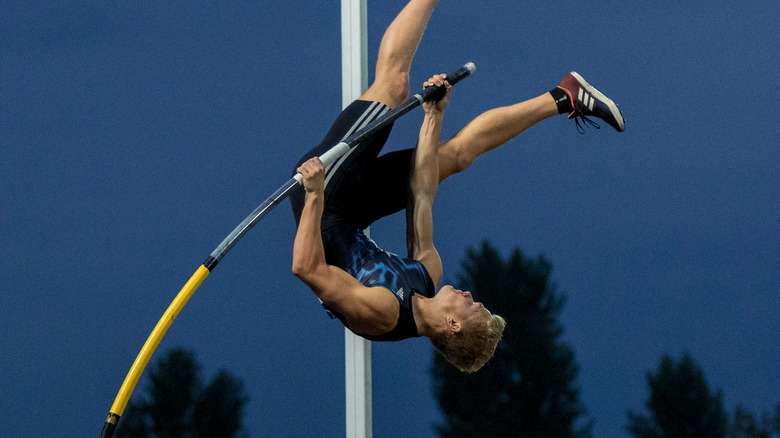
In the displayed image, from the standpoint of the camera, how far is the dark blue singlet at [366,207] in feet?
8.89

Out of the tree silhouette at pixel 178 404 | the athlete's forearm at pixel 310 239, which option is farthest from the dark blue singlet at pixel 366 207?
the tree silhouette at pixel 178 404

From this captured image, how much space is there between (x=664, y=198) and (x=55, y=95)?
295 cm

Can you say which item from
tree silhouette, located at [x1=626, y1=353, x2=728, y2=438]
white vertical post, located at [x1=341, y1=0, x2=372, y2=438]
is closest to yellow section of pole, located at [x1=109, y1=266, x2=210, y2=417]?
white vertical post, located at [x1=341, y1=0, x2=372, y2=438]

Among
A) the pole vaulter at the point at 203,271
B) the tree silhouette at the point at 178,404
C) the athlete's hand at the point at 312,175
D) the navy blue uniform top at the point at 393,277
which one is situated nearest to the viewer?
the athlete's hand at the point at 312,175

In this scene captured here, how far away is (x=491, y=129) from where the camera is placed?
2.94 meters

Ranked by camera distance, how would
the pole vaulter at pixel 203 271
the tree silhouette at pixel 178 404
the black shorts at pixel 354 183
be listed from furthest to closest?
the tree silhouette at pixel 178 404 < the black shorts at pixel 354 183 < the pole vaulter at pixel 203 271

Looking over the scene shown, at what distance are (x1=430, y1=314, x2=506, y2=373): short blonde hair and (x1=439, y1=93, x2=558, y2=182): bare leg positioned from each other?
0.59 m

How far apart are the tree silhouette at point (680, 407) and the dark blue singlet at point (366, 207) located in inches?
62.3

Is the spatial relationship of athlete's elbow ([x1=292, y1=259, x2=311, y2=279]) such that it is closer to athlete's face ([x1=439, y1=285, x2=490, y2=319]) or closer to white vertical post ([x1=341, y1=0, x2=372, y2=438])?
athlete's face ([x1=439, y1=285, x2=490, y2=319])

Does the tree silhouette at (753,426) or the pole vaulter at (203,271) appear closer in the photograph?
the pole vaulter at (203,271)

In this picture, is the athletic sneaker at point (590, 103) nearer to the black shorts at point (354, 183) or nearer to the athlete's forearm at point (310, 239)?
the black shorts at point (354, 183)

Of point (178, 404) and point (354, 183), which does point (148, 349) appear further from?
point (178, 404)

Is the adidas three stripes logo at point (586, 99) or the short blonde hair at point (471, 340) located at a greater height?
the adidas three stripes logo at point (586, 99)

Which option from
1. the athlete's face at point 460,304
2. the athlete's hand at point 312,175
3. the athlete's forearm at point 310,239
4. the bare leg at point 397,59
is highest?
the bare leg at point 397,59
